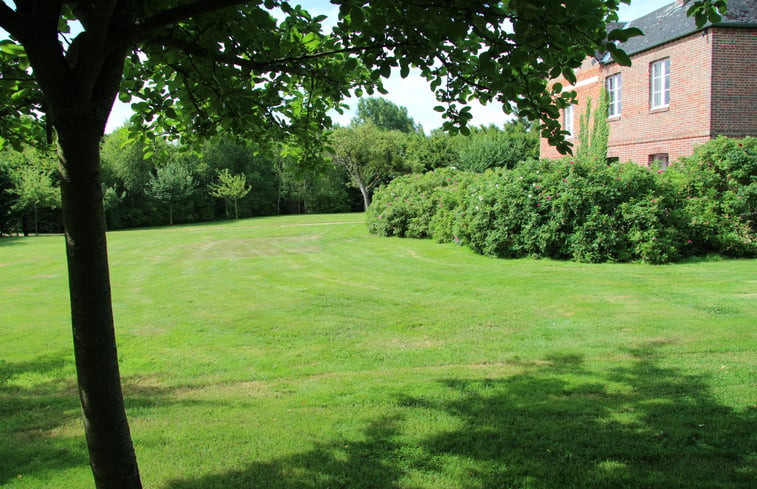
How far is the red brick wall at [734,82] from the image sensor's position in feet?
57.2

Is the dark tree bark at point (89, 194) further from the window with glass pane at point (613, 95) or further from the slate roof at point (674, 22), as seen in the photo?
the window with glass pane at point (613, 95)

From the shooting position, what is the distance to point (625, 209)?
12.4 m

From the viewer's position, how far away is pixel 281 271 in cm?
1375

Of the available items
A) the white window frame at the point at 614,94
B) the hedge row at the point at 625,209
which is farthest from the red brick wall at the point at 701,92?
the hedge row at the point at 625,209

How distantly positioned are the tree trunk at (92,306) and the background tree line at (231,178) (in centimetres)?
3018

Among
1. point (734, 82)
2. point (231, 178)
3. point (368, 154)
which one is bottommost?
point (231, 178)

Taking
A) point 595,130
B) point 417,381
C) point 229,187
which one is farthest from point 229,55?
point 229,187

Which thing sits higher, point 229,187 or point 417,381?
point 229,187

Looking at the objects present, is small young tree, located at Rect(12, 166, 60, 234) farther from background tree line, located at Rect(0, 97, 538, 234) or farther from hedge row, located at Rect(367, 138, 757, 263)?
hedge row, located at Rect(367, 138, 757, 263)

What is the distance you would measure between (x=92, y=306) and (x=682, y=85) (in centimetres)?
2078

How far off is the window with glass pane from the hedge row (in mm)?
9169

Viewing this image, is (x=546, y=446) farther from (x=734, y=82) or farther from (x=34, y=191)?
(x=34, y=191)

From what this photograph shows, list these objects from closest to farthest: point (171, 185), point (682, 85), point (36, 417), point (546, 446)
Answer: point (546, 446), point (36, 417), point (682, 85), point (171, 185)

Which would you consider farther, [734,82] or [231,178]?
[231,178]
